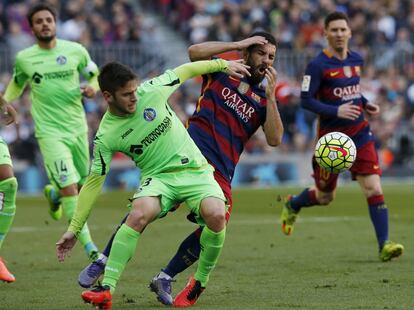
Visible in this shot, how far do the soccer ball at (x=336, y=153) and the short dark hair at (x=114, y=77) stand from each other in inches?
128

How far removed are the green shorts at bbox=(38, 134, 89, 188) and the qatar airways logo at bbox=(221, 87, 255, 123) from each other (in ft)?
11.4

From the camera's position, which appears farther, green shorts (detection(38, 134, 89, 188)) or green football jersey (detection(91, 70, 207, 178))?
green shorts (detection(38, 134, 89, 188))

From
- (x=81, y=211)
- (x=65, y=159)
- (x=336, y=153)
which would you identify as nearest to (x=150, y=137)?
(x=81, y=211)

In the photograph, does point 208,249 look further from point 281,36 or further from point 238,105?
point 281,36

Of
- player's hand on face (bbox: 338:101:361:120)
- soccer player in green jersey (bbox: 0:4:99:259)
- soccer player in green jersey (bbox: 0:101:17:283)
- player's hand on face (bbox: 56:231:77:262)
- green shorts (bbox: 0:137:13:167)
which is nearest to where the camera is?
player's hand on face (bbox: 56:231:77:262)

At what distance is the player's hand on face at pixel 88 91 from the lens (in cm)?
1248

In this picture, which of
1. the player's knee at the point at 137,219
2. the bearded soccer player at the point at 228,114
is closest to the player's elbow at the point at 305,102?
the bearded soccer player at the point at 228,114

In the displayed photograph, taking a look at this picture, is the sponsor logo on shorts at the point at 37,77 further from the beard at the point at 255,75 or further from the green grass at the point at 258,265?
the beard at the point at 255,75

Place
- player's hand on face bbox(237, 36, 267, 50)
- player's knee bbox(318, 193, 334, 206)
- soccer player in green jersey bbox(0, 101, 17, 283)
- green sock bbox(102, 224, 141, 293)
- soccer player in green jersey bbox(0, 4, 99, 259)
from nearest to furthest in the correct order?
green sock bbox(102, 224, 141, 293)
player's hand on face bbox(237, 36, 267, 50)
soccer player in green jersey bbox(0, 101, 17, 283)
soccer player in green jersey bbox(0, 4, 99, 259)
player's knee bbox(318, 193, 334, 206)

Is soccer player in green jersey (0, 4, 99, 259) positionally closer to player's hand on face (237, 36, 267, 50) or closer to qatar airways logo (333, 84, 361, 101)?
qatar airways logo (333, 84, 361, 101)

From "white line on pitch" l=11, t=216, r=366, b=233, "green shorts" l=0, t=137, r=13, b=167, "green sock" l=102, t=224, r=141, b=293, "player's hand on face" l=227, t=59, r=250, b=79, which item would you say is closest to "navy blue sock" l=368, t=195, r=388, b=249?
"player's hand on face" l=227, t=59, r=250, b=79

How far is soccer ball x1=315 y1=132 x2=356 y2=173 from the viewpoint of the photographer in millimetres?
10750

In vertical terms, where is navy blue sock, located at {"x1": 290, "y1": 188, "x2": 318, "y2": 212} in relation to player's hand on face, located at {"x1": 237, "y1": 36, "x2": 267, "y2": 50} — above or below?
below

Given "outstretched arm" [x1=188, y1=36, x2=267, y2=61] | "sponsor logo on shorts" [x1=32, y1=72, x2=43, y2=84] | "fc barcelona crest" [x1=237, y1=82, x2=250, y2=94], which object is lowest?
"sponsor logo on shorts" [x1=32, y1=72, x2=43, y2=84]
